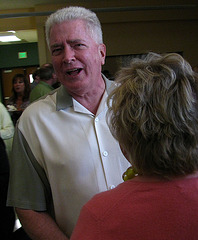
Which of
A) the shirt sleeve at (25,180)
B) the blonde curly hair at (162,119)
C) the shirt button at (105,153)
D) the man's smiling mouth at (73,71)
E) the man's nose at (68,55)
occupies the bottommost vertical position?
the shirt sleeve at (25,180)

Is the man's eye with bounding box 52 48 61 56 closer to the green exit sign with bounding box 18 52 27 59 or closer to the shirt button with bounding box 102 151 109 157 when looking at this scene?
the shirt button with bounding box 102 151 109 157

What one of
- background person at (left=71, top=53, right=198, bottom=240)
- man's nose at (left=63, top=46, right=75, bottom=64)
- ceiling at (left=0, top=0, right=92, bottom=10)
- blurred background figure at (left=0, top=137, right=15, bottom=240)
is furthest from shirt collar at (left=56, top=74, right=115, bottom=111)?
ceiling at (left=0, top=0, right=92, bottom=10)

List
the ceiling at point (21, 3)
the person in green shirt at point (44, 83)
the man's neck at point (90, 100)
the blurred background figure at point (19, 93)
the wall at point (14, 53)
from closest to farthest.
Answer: the man's neck at point (90, 100)
the person in green shirt at point (44, 83)
the blurred background figure at point (19, 93)
the ceiling at point (21, 3)
the wall at point (14, 53)

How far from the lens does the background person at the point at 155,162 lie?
0.66 m

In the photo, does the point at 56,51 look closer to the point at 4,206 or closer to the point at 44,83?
the point at 4,206

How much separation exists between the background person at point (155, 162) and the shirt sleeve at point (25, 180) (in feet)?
1.58

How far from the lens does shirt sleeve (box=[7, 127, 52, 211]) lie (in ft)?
3.91

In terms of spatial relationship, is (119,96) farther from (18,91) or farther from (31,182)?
(18,91)

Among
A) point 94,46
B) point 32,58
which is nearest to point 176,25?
point 32,58

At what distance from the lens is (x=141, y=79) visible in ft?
2.50

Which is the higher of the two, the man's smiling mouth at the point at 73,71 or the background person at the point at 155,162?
the man's smiling mouth at the point at 73,71

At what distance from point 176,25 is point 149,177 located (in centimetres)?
820

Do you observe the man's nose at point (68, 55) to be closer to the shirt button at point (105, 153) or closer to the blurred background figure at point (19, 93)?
the shirt button at point (105, 153)

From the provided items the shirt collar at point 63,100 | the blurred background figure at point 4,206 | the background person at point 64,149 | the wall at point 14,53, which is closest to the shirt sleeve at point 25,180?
Result: the background person at point 64,149
